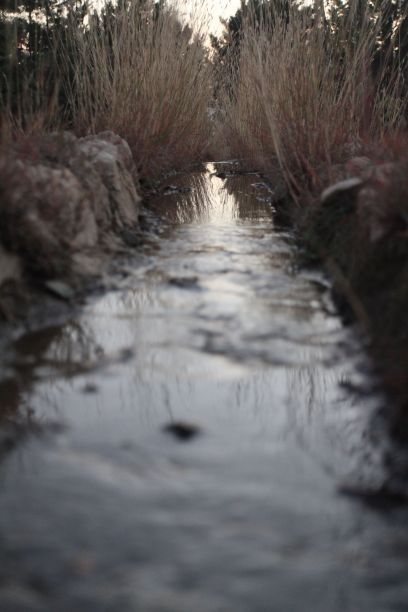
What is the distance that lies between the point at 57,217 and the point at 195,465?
162 centimetres

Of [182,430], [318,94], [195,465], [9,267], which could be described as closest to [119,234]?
[9,267]

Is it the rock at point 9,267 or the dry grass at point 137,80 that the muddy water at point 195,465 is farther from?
the dry grass at point 137,80

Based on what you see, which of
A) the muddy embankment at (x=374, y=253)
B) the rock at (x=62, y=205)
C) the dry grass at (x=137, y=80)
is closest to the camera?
the muddy embankment at (x=374, y=253)

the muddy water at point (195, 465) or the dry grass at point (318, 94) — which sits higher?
the dry grass at point (318, 94)

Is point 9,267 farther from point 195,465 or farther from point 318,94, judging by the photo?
point 318,94

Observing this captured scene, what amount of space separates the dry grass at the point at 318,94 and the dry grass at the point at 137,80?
0.75 m

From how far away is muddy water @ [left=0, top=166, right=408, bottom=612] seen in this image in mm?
1223

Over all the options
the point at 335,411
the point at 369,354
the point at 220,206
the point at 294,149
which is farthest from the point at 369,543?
the point at 220,206

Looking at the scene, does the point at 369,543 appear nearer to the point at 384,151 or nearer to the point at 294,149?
the point at 384,151

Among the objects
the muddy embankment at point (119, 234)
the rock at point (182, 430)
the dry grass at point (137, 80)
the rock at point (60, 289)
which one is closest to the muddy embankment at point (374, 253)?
the muddy embankment at point (119, 234)

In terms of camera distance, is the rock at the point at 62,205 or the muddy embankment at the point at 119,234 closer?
the muddy embankment at the point at 119,234

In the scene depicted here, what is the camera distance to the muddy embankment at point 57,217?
99.7 inches

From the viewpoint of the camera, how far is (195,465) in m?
1.59

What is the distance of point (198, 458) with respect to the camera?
1.62 metres
